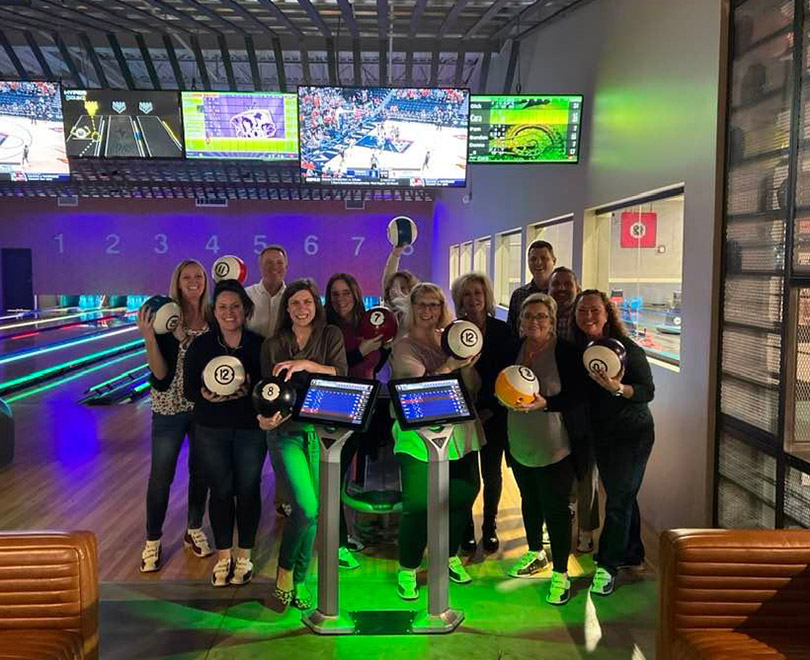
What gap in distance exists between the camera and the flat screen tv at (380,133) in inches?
185

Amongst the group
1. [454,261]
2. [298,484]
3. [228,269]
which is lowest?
[298,484]

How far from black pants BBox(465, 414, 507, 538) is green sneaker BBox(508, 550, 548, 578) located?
266 mm

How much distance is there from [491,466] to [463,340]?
0.94m

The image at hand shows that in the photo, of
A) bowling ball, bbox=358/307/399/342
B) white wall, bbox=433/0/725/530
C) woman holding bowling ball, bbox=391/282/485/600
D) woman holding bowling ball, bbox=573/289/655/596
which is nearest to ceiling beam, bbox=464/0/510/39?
Answer: white wall, bbox=433/0/725/530

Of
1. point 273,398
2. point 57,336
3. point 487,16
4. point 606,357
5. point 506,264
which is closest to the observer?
point 273,398

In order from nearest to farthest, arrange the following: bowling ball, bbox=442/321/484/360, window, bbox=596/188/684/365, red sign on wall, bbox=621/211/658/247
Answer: bowling ball, bbox=442/321/484/360, window, bbox=596/188/684/365, red sign on wall, bbox=621/211/658/247

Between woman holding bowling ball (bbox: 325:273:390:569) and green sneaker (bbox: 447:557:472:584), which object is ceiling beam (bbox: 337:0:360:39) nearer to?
woman holding bowling ball (bbox: 325:273:390:569)

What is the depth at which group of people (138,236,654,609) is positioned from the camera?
96.7 inches

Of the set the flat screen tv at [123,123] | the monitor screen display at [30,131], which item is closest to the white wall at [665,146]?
the flat screen tv at [123,123]

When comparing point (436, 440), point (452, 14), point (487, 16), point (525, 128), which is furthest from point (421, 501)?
A: point (487, 16)

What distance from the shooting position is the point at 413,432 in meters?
2.38

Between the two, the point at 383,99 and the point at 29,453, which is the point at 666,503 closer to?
the point at 383,99

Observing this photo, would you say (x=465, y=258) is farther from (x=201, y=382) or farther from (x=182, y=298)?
(x=201, y=382)

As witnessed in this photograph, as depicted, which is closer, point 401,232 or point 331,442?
point 331,442
